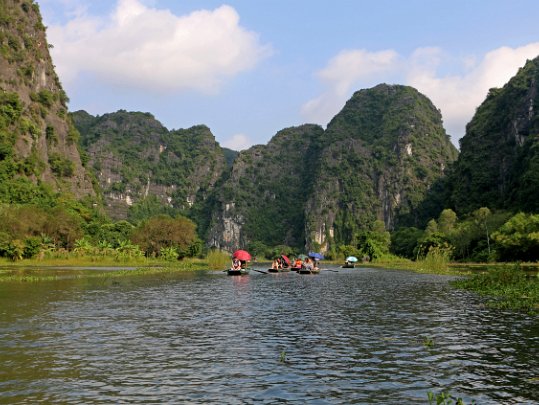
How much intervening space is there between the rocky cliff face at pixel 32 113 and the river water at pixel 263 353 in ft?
280

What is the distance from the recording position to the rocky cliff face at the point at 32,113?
3971 inches

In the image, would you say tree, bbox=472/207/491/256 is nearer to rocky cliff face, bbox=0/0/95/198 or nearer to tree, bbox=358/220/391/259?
tree, bbox=358/220/391/259

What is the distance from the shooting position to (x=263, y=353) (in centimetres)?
1355

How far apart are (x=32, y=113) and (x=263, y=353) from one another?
380 ft

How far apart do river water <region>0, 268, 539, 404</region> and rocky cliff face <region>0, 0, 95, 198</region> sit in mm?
85293

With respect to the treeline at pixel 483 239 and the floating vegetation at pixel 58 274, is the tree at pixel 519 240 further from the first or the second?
the floating vegetation at pixel 58 274

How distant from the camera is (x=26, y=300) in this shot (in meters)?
25.5

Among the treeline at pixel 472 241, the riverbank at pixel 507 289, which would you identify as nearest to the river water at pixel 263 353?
the riverbank at pixel 507 289

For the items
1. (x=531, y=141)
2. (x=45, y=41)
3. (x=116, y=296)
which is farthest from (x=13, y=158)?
(x=531, y=141)

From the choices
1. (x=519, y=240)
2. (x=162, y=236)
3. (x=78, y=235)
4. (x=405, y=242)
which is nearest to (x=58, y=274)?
(x=78, y=235)

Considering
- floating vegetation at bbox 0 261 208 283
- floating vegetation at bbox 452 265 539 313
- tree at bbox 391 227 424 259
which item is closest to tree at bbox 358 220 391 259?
tree at bbox 391 227 424 259

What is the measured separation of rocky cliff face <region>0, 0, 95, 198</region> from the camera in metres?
101

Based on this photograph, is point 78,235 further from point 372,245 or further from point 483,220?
point 483,220

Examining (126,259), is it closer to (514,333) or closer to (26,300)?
(26,300)
